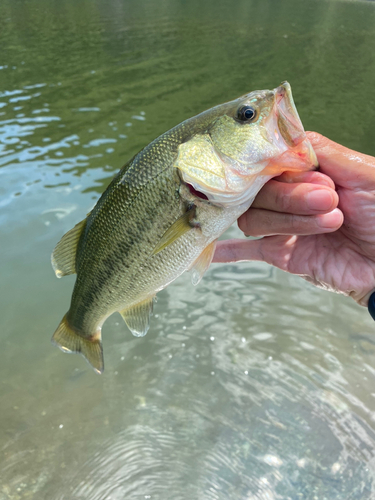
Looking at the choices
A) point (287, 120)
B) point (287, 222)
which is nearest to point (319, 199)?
point (287, 222)

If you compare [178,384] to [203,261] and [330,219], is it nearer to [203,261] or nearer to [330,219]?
[203,261]

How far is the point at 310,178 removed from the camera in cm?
208

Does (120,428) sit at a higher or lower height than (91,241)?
lower

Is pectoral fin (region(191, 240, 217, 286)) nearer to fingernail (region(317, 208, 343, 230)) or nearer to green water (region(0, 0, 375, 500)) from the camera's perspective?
fingernail (region(317, 208, 343, 230))

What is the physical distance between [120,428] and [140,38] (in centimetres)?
2226

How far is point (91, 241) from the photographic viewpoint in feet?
7.79

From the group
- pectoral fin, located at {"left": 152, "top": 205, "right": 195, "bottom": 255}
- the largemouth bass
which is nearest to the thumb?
the largemouth bass

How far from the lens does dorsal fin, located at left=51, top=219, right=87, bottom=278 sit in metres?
2.52

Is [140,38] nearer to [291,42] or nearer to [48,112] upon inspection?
[291,42]

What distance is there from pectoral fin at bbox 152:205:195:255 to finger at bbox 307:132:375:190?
83 centimetres

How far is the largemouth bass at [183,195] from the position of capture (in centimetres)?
192

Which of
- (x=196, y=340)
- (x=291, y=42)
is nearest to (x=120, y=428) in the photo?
(x=196, y=340)

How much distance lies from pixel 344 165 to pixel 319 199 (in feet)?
1.04

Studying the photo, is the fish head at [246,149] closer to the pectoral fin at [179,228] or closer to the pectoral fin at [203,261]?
the pectoral fin at [179,228]
